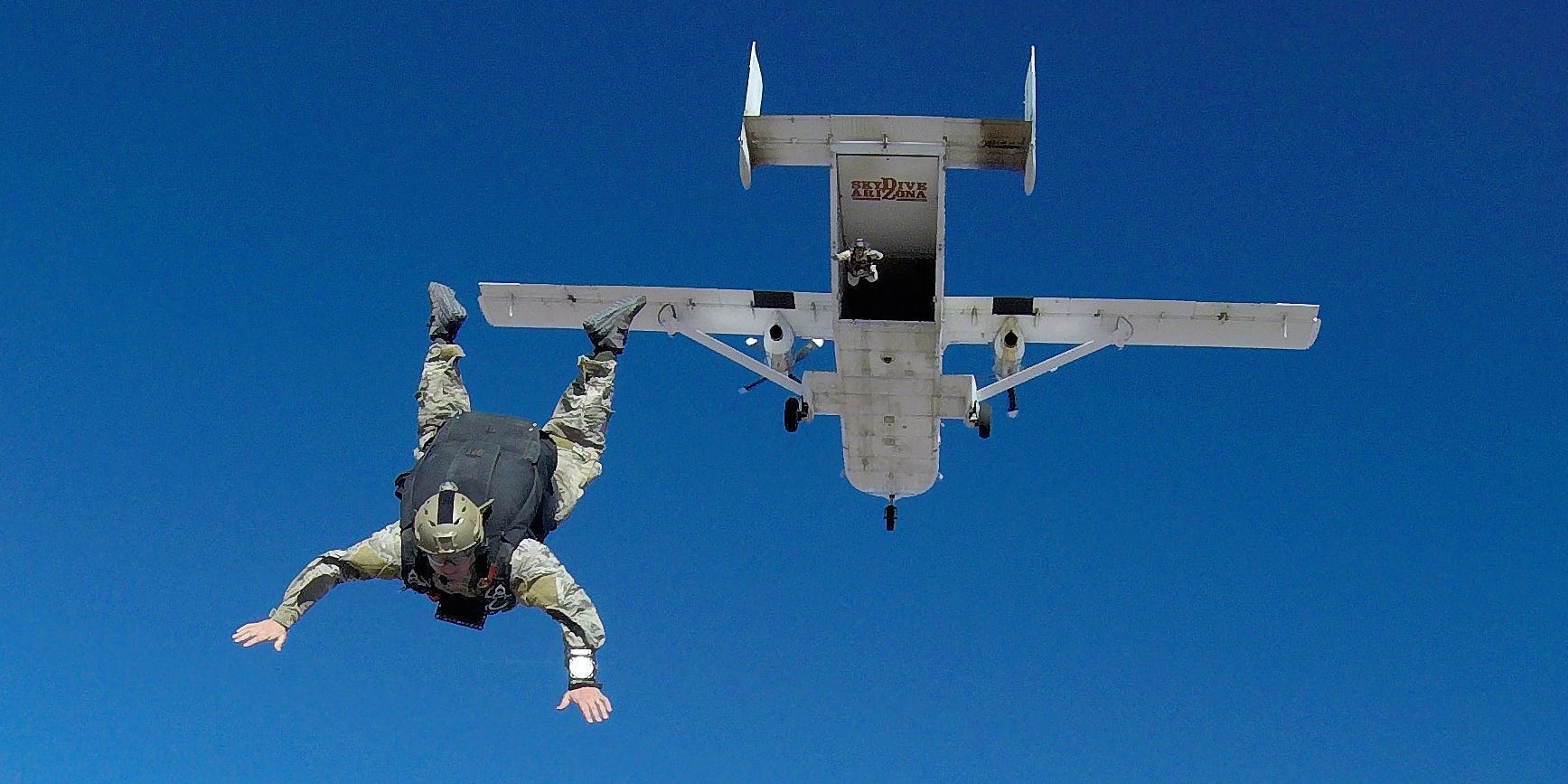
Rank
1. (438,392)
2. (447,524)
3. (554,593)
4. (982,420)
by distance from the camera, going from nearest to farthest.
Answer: (447,524), (554,593), (438,392), (982,420)

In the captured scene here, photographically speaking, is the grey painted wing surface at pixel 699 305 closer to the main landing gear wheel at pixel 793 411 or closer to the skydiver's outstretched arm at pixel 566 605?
the main landing gear wheel at pixel 793 411

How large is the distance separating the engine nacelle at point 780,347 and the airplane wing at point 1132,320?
279 cm

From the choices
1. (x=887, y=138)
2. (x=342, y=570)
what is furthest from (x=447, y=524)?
(x=887, y=138)

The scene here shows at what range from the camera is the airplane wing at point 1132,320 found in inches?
981

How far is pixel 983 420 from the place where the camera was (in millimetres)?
24219

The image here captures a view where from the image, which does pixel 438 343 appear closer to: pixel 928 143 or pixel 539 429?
pixel 539 429

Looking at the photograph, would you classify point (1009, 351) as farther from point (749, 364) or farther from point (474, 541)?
point (474, 541)

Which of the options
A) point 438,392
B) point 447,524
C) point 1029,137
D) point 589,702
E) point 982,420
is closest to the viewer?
point 447,524

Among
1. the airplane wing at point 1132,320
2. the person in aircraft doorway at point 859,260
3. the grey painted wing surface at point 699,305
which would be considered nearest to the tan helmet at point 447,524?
the person in aircraft doorway at point 859,260

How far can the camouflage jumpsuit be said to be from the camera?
956 centimetres

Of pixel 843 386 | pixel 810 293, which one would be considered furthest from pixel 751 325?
pixel 843 386

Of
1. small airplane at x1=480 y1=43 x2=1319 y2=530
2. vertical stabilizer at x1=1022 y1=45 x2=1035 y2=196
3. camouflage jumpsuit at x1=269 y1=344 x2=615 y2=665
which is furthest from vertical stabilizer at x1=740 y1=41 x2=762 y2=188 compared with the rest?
camouflage jumpsuit at x1=269 y1=344 x2=615 y2=665

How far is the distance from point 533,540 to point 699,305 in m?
15.9

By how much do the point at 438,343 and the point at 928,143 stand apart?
10235 mm
